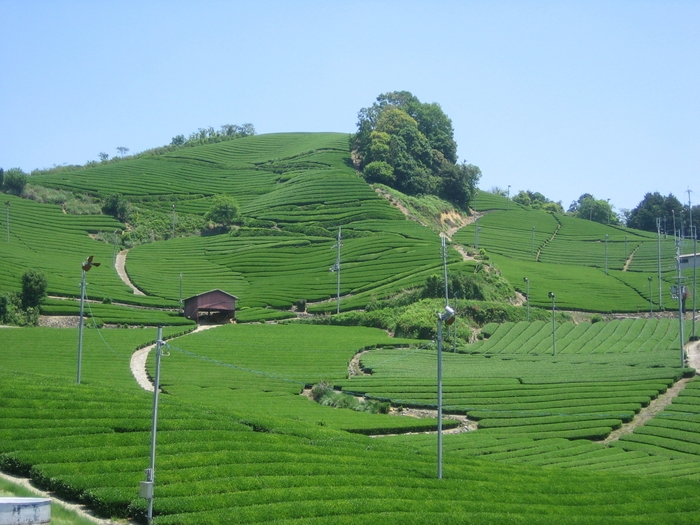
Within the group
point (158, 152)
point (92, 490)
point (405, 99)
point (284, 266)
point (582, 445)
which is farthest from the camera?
point (158, 152)

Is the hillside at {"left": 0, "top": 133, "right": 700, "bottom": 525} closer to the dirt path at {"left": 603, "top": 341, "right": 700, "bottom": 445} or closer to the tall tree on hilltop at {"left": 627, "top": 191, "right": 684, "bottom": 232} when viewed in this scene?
the dirt path at {"left": 603, "top": 341, "right": 700, "bottom": 445}

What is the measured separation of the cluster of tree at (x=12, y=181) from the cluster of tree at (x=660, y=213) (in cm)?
10894

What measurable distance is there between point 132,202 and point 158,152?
4854 cm

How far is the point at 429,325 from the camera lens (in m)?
74.3

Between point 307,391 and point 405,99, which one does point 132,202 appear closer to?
point 405,99

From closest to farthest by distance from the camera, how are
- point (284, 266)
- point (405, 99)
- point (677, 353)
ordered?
point (677, 353)
point (284, 266)
point (405, 99)

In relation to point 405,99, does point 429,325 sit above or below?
below

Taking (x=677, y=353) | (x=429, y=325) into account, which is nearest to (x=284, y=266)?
(x=429, y=325)

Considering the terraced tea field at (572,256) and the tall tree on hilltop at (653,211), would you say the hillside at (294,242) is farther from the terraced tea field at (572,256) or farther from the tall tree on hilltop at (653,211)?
the tall tree on hilltop at (653,211)

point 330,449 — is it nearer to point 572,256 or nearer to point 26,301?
point 26,301

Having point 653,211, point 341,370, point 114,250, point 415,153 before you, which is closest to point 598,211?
point 653,211

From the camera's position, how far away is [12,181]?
122500 millimetres

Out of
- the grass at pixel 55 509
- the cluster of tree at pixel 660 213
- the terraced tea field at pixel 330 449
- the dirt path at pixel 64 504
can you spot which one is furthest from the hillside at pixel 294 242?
the grass at pixel 55 509

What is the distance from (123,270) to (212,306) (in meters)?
22.7
